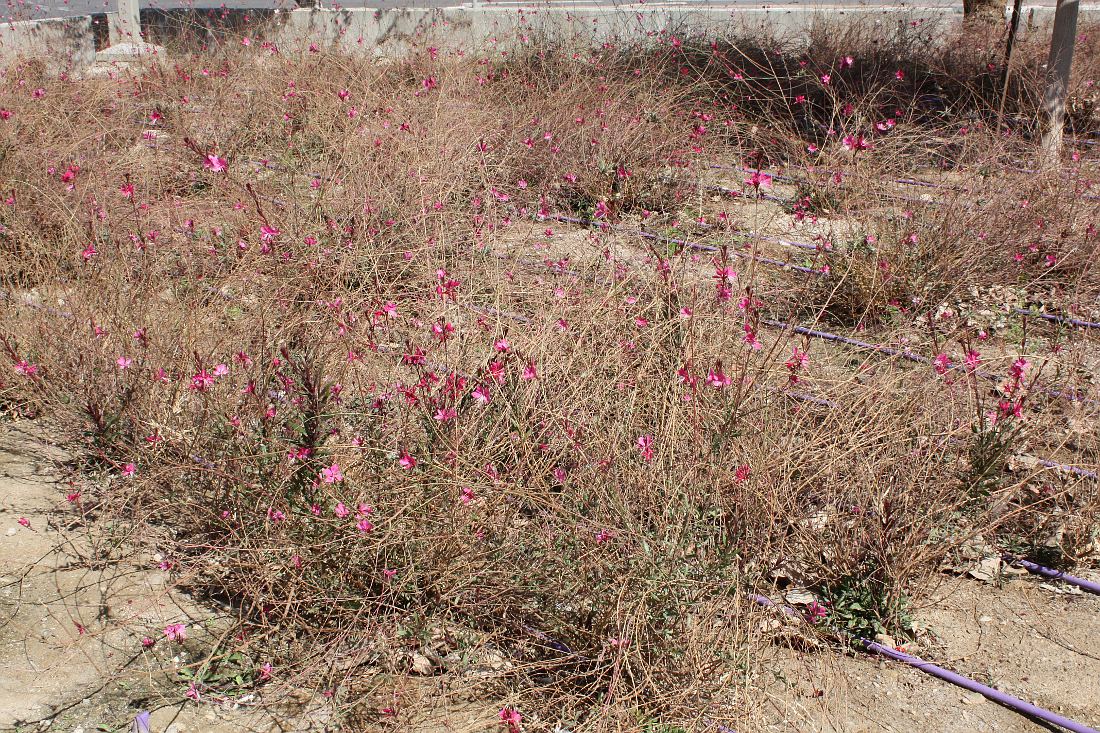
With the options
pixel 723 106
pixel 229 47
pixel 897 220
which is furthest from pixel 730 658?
pixel 229 47

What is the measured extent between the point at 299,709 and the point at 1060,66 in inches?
241

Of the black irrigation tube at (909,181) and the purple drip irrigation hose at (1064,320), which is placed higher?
the black irrigation tube at (909,181)

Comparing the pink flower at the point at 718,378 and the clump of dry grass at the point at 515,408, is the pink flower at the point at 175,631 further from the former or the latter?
the pink flower at the point at 718,378

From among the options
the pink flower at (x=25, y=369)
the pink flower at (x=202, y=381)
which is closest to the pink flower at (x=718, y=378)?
the pink flower at (x=202, y=381)

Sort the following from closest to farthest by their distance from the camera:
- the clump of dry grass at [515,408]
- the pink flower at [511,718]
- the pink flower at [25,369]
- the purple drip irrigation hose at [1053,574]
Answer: the pink flower at [511,718] < the clump of dry grass at [515,408] < the purple drip irrigation hose at [1053,574] < the pink flower at [25,369]

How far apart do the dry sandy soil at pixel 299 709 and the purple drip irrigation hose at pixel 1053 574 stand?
1.4 inches

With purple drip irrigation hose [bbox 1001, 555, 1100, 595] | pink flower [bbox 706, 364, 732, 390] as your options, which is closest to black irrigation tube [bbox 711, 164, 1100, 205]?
purple drip irrigation hose [bbox 1001, 555, 1100, 595]

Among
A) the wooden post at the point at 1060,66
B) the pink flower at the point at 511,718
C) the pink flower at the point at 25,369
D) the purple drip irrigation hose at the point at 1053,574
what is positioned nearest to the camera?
the pink flower at the point at 511,718

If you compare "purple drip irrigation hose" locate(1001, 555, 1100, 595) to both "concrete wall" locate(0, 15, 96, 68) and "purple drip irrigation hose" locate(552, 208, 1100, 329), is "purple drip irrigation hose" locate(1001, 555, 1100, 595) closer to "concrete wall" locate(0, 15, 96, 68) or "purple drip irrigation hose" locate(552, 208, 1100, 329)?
"purple drip irrigation hose" locate(552, 208, 1100, 329)

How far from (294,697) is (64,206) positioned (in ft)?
9.48

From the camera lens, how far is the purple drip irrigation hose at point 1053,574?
9.89 ft

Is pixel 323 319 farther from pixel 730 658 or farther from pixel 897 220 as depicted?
pixel 897 220

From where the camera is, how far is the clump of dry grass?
8.58 feet

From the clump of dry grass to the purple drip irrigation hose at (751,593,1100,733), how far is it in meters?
0.12
